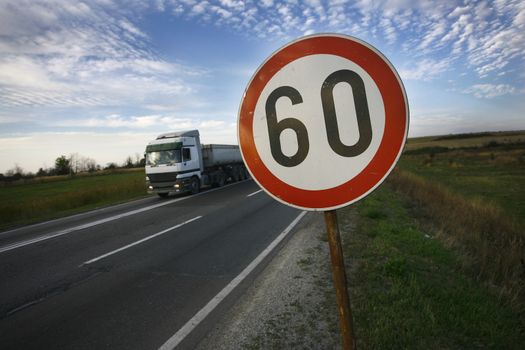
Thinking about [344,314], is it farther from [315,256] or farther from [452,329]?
[315,256]

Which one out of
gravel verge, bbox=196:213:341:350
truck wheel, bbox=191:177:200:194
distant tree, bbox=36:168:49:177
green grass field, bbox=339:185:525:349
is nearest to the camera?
green grass field, bbox=339:185:525:349

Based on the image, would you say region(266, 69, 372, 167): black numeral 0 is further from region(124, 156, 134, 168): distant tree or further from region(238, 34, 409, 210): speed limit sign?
region(124, 156, 134, 168): distant tree

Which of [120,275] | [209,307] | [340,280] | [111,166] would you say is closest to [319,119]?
[340,280]

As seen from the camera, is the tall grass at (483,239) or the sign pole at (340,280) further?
the tall grass at (483,239)

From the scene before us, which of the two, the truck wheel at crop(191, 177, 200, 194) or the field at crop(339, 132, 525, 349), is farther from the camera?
the truck wheel at crop(191, 177, 200, 194)

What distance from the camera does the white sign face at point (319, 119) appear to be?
4.56 feet

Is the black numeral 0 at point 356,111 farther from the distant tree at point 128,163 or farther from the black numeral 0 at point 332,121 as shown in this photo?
the distant tree at point 128,163

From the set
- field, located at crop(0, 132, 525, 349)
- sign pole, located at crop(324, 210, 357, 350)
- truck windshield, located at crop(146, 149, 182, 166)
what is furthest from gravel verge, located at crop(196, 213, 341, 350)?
truck windshield, located at crop(146, 149, 182, 166)

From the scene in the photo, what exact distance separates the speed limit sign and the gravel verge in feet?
6.56

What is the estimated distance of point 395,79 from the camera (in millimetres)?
1391

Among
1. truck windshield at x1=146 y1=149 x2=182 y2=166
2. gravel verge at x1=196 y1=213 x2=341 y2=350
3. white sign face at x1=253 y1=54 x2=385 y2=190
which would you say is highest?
truck windshield at x1=146 y1=149 x2=182 y2=166

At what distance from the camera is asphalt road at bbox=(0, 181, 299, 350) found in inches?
136

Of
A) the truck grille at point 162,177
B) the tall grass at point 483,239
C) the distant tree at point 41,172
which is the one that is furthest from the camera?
the distant tree at point 41,172

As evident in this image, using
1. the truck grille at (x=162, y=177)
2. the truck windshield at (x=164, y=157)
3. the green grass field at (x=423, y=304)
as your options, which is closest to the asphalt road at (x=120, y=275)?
the green grass field at (x=423, y=304)
